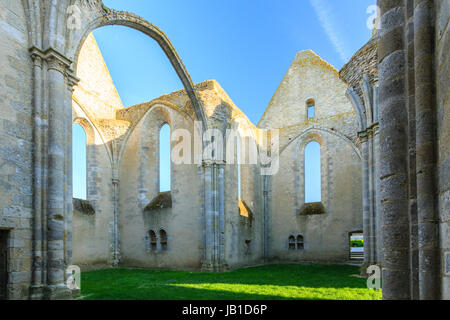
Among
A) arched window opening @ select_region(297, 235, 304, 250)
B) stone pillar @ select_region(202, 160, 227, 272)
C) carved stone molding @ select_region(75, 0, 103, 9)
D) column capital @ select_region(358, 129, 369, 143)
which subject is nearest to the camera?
carved stone molding @ select_region(75, 0, 103, 9)

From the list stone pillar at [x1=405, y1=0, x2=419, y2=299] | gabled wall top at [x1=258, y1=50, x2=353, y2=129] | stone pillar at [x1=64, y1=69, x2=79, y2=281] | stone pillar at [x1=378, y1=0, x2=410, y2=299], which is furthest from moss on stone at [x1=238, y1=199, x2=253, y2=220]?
stone pillar at [x1=405, y1=0, x2=419, y2=299]

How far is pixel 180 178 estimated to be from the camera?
39.1ft

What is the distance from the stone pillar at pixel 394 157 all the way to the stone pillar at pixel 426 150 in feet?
0.69

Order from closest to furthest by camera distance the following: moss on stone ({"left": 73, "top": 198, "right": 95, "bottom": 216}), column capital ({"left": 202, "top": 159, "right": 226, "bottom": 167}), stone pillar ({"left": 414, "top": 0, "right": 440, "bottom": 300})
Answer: stone pillar ({"left": 414, "top": 0, "right": 440, "bottom": 300}) → column capital ({"left": 202, "top": 159, "right": 226, "bottom": 167}) → moss on stone ({"left": 73, "top": 198, "right": 95, "bottom": 216})

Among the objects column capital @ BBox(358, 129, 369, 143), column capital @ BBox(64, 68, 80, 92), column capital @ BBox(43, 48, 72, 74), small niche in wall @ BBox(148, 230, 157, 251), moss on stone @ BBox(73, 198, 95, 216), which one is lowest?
small niche in wall @ BBox(148, 230, 157, 251)

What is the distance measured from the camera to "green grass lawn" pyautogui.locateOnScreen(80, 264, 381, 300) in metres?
6.18

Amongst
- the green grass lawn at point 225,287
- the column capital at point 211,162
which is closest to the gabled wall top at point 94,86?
the column capital at point 211,162

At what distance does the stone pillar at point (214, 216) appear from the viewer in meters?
10.4

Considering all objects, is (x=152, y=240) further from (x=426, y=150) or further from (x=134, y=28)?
(x=426, y=150)

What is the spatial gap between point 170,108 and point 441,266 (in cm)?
1167

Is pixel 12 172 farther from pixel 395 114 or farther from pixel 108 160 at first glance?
pixel 108 160

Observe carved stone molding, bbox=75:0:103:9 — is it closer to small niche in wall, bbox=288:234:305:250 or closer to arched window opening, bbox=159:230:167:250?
arched window opening, bbox=159:230:167:250

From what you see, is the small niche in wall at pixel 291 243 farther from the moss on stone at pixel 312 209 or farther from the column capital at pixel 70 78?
the column capital at pixel 70 78

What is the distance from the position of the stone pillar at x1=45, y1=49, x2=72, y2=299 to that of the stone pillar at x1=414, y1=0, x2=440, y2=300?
16.9 feet
